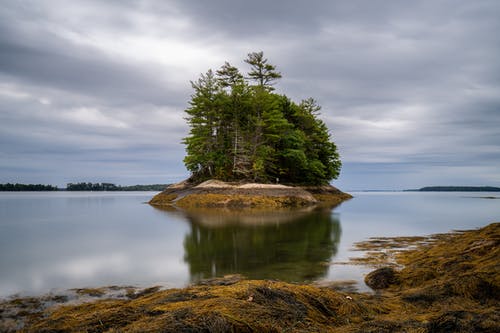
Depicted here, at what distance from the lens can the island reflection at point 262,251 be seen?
27.1 feet

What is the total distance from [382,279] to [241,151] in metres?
30.4

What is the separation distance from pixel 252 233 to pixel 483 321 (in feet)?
38.5

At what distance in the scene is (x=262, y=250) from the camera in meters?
11.2

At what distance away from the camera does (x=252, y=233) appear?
15109mm

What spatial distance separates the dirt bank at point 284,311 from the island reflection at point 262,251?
2306 mm

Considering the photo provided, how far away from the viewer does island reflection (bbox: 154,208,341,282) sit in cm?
827

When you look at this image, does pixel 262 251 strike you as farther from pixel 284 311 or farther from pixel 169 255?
pixel 284 311

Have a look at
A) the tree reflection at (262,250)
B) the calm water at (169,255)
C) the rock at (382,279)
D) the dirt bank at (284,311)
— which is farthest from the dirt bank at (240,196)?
the dirt bank at (284,311)

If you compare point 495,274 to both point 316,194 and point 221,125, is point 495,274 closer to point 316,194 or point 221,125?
point 221,125

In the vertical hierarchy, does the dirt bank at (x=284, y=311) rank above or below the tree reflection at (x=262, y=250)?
above

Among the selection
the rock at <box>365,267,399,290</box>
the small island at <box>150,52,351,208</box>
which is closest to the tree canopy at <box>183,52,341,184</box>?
the small island at <box>150,52,351,208</box>

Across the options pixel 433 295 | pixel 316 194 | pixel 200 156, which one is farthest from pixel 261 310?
pixel 316 194

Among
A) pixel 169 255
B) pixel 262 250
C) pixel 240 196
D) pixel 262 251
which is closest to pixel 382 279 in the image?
pixel 262 251

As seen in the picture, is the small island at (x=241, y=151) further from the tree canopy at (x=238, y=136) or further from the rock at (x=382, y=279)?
the rock at (x=382, y=279)
